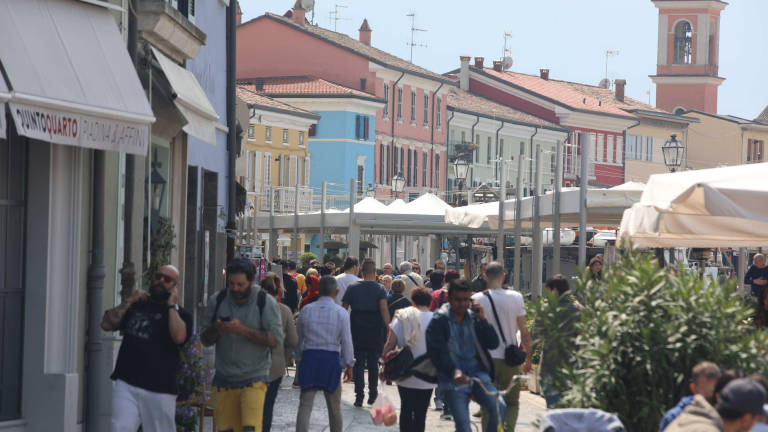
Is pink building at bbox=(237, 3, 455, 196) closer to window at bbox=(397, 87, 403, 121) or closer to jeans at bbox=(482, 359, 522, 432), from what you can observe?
window at bbox=(397, 87, 403, 121)

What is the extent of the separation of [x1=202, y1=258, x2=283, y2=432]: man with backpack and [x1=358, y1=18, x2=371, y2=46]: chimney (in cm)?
7724

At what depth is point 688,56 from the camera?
108438 millimetres

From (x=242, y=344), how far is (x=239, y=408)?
1.57 feet

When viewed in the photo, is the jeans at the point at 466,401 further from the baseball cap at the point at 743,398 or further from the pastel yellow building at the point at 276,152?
the pastel yellow building at the point at 276,152

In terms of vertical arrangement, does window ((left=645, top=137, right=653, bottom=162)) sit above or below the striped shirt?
above

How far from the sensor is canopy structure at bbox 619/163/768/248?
37.7ft

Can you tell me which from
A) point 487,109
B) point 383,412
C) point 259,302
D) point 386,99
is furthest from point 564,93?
point 259,302

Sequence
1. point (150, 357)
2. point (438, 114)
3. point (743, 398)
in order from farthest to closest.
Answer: point (438, 114) < point (150, 357) < point (743, 398)

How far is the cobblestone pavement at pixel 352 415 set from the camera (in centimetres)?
1515

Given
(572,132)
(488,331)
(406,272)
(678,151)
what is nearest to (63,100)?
(488,331)

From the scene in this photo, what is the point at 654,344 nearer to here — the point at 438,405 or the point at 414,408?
the point at 414,408

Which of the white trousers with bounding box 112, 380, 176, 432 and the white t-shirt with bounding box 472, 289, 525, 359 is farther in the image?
the white t-shirt with bounding box 472, 289, 525, 359

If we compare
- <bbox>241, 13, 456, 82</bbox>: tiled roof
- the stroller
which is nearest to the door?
the stroller

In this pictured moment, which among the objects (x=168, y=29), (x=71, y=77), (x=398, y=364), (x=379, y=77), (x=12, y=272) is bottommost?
(x=398, y=364)
